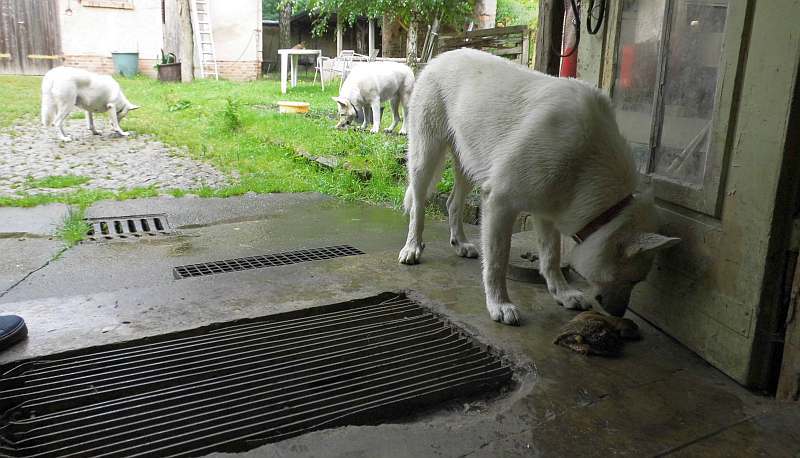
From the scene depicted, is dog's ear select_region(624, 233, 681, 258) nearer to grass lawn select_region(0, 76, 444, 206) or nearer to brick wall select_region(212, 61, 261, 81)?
grass lawn select_region(0, 76, 444, 206)

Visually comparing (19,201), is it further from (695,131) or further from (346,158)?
(695,131)

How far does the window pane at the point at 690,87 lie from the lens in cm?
283

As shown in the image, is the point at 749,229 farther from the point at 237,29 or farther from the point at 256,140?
the point at 237,29

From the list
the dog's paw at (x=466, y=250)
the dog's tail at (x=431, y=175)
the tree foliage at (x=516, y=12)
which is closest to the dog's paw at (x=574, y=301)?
the dog's paw at (x=466, y=250)

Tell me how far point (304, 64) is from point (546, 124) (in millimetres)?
27465

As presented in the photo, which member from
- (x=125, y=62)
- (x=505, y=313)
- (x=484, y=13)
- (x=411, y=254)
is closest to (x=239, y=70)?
(x=125, y=62)

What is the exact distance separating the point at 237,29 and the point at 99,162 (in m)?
17.0

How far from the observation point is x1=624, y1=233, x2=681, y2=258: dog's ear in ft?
9.16

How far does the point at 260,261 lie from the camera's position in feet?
14.9

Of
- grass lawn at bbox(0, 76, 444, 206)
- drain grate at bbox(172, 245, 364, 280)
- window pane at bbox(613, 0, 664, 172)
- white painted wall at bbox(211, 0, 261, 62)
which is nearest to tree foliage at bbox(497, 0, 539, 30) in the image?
white painted wall at bbox(211, 0, 261, 62)

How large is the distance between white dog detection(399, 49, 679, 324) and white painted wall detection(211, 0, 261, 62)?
73.7 ft

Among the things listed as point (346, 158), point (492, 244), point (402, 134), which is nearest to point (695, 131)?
point (492, 244)

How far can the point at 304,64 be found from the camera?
2875cm

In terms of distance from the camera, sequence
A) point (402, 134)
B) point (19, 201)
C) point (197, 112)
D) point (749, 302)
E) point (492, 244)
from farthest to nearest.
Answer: point (197, 112) → point (402, 134) → point (19, 201) → point (492, 244) → point (749, 302)
